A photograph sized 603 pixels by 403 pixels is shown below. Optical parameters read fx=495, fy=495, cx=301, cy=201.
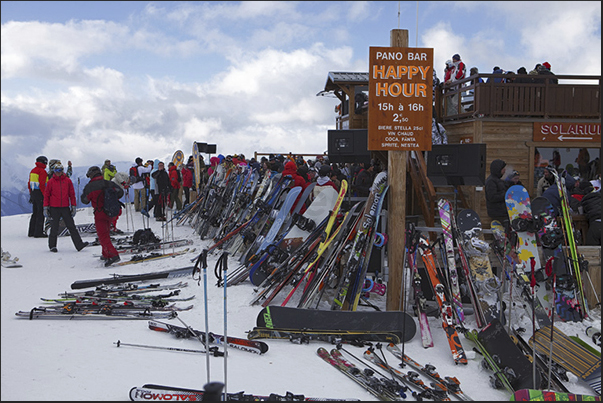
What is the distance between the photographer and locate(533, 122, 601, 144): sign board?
1088 cm

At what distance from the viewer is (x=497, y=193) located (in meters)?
6.77

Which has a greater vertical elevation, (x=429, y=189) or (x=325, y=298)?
(x=429, y=189)

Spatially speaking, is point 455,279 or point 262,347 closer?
point 262,347

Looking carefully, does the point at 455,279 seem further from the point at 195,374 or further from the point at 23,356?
the point at 23,356

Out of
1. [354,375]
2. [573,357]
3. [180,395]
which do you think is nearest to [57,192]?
[180,395]

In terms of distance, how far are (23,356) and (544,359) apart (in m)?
4.65

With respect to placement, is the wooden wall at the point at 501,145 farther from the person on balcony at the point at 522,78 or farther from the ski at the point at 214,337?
the ski at the point at 214,337

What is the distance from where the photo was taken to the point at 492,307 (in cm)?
566

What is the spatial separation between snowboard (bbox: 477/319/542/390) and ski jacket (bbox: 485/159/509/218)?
245 centimetres

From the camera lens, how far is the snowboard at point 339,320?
16.5 ft

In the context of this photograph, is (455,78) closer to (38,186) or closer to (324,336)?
(324,336)

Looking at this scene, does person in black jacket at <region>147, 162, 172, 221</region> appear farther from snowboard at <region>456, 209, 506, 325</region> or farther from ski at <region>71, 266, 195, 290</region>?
snowboard at <region>456, 209, 506, 325</region>

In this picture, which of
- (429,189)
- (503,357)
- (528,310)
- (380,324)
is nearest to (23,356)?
(380,324)

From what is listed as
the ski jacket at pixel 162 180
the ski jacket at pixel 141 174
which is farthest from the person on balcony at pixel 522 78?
the ski jacket at pixel 141 174
